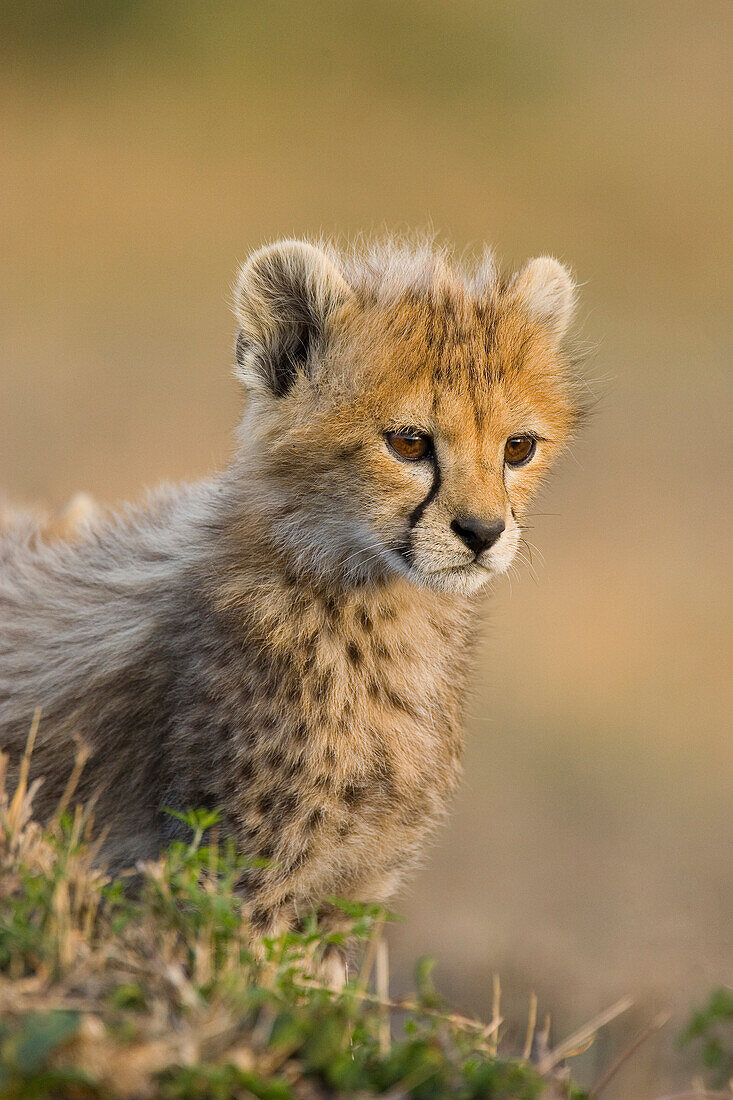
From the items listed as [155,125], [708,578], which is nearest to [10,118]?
[155,125]

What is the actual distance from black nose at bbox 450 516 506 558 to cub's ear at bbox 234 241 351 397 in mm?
601

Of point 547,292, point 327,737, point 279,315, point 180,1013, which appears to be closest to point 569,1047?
point 180,1013

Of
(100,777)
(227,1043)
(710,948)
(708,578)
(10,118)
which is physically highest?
(10,118)

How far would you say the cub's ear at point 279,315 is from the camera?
3.17m

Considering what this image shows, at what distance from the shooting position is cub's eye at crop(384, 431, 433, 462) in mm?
2977

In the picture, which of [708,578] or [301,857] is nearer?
[301,857]

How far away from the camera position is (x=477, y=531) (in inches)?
114

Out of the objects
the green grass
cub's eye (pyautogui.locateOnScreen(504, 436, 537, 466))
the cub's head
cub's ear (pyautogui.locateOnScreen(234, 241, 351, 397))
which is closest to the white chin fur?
the cub's head

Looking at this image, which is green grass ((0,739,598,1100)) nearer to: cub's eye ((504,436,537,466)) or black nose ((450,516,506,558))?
black nose ((450,516,506,558))

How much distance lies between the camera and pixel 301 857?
10.1ft

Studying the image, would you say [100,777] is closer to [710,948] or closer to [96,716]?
[96,716]

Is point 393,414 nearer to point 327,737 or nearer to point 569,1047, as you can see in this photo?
point 327,737

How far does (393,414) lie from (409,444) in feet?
0.26

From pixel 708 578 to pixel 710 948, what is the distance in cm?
350
